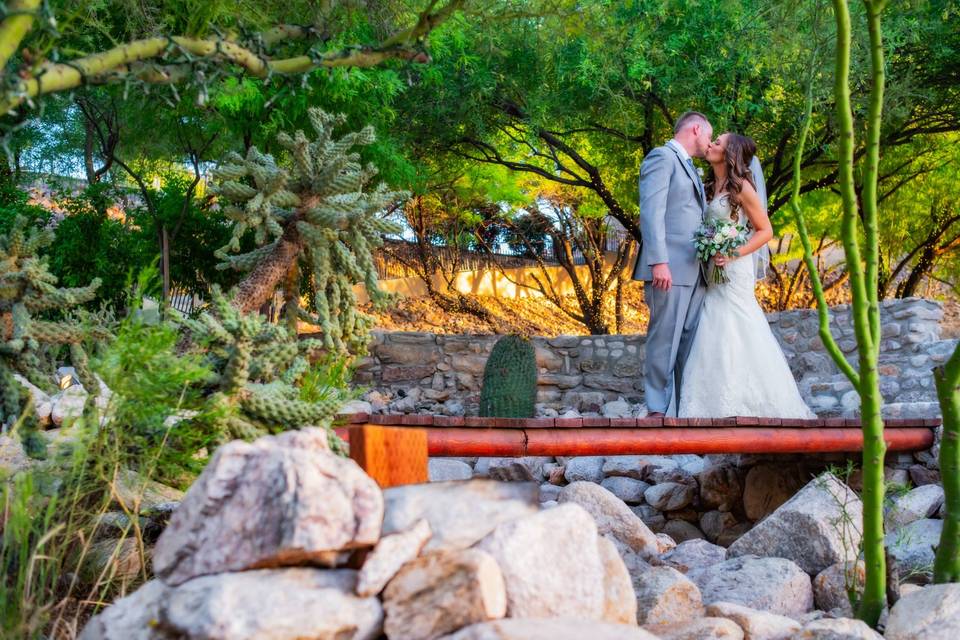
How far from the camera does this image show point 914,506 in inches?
205

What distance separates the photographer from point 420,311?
14.6 meters

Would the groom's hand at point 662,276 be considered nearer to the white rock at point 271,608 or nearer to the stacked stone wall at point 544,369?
the stacked stone wall at point 544,369

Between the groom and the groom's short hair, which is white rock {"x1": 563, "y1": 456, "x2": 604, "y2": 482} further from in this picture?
the groom's short hair

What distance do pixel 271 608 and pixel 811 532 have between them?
3.05 m

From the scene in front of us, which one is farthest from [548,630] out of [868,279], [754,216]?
[754,216]

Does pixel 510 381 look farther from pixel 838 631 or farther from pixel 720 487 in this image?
pixel 838 631

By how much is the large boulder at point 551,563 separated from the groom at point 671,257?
378 centimetres

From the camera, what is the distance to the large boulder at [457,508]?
235 cm

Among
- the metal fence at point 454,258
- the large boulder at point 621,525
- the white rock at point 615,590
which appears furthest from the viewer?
the metal fence at point 454,258

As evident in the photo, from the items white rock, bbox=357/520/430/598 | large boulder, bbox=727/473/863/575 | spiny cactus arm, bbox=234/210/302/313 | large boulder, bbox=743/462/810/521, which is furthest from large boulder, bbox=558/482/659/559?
white rock, bbox=357/520/430/598

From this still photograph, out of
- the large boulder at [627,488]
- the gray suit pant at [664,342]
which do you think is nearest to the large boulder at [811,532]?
the gray suit pant at [664,342]

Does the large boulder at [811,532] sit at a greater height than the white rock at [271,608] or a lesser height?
lesser

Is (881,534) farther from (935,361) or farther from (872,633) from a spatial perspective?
(935,361)

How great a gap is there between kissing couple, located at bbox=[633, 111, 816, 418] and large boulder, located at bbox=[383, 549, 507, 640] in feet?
13.5
